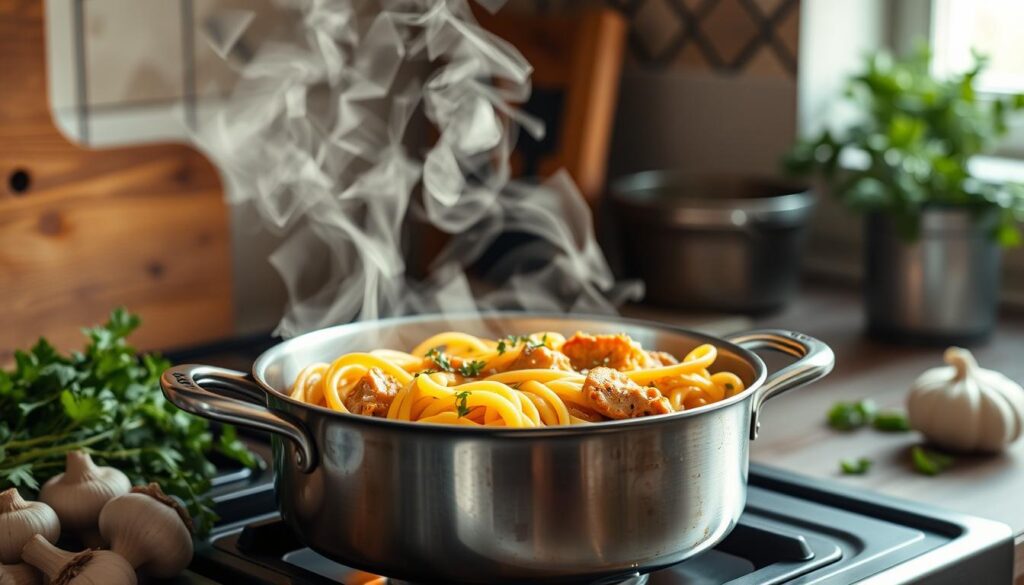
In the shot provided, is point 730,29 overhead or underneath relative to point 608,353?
overhead

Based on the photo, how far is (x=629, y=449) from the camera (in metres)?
0.72

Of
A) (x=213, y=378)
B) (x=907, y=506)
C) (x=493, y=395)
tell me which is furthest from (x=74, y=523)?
(x=907, y=506)

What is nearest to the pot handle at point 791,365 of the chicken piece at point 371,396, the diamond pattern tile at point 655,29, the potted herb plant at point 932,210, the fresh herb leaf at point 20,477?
the chicken piece at point 371,396

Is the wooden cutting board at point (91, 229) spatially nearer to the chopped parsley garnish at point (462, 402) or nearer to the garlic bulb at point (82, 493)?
the garlic bulb at point (82, 493)

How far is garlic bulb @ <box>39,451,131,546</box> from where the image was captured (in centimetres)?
89

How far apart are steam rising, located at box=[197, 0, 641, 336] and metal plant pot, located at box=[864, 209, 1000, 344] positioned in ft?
1.03

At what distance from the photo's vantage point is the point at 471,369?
888 millimetres

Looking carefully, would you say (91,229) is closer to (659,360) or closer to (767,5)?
(659,360)

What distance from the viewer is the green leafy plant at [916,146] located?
1586mm

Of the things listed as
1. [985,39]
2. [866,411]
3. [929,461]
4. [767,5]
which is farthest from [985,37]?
[929,461]

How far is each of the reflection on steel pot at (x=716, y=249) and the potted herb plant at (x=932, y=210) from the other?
10cm

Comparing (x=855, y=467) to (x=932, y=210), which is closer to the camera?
(x=855, y=467)

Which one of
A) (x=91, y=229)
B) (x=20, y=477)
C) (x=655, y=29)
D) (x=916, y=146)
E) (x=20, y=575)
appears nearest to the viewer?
(x=20, y=575)

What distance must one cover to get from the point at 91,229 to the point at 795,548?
3.15ft
